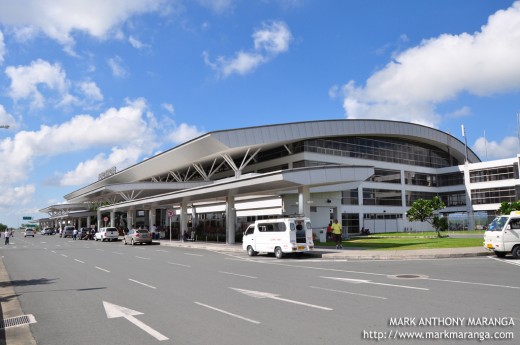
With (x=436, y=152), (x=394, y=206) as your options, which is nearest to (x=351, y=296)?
(x=394, y=206)

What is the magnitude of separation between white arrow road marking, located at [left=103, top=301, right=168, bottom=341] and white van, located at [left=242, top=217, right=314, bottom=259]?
14005mm

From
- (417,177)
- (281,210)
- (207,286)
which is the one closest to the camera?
(207,286)

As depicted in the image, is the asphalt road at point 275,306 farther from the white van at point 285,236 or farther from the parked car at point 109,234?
the parked car at point 109,234

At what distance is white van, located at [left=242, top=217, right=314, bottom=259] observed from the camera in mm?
23703

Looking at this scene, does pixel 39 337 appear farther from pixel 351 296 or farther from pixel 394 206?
pixel 394 206

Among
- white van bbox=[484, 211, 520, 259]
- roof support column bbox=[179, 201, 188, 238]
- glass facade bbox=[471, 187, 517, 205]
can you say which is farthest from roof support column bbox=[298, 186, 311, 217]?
glass facade bbox=[471, 187, 517, 205]

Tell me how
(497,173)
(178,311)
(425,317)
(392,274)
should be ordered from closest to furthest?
(425,317) → (178,311) → (392,274) → (497,173)

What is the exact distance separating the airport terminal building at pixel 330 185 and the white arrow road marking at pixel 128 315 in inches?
959

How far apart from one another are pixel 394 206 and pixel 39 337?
62.5 metres

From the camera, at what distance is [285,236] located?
78.5 ft

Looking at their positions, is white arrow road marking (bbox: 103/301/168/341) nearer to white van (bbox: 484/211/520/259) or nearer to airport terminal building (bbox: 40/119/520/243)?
white van (bbox: 484/211/520/259)

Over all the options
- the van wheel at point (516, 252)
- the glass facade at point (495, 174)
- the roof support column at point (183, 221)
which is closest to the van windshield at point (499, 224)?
the van wheel at point (516, 252)

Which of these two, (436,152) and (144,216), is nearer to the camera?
(436,152)

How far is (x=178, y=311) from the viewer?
952cm
